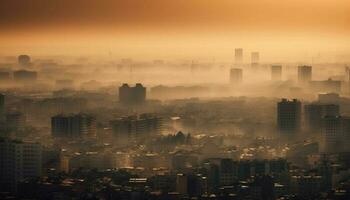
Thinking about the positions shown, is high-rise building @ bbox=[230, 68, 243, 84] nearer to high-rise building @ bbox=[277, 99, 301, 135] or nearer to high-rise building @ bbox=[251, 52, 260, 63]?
high-rise building @ bbox=[251, 52, 260, 63]

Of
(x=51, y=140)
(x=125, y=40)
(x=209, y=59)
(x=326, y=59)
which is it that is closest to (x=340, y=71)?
(x=326, y=59)

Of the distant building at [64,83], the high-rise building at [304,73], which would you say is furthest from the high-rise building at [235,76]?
the distant building at [64,83]

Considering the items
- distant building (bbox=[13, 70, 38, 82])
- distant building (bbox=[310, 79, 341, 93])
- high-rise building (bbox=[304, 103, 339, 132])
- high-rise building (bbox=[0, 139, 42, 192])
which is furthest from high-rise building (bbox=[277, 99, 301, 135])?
high-rise building (bbox=[0, 139, 42, 192])

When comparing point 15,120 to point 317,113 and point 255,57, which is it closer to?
point 255,57

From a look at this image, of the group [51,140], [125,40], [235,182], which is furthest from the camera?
[125,40]

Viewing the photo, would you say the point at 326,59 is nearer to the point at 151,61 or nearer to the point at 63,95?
the point at 151,61

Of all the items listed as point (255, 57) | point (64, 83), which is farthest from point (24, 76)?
point (255, 57)
